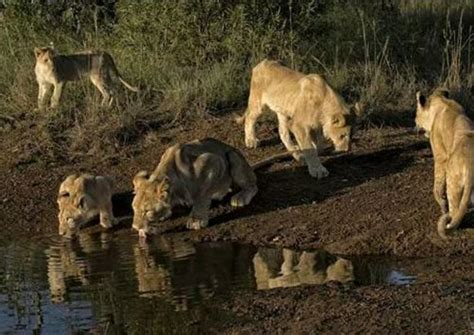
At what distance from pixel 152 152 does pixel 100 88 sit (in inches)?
83.9

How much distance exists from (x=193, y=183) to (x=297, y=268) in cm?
183

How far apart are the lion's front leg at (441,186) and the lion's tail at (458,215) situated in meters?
0.37

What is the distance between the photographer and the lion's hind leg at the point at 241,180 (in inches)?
404

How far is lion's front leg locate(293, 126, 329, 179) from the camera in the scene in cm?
1072

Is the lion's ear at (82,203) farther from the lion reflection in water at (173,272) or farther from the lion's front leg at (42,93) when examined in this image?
the lion's front leg at (42,93)

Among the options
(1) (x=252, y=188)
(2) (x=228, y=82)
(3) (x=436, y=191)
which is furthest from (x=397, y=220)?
(2) (x=228, y=82)

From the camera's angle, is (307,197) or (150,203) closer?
(150,203)

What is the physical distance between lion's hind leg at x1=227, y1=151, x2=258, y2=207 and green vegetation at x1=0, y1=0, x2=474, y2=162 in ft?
7.90

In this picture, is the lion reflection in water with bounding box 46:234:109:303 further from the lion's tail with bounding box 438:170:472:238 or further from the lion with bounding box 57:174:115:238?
the lion's tail with bounding box 438:170:472:238

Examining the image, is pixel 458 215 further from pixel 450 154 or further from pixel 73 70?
pixel 73 70

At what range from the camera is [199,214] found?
9.90 m

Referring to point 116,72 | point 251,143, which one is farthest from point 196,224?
point 116,72

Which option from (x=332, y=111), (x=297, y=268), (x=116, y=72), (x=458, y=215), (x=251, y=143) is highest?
(x=332, y=111)

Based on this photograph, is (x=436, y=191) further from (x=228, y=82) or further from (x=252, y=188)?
(x=228, y=82)
